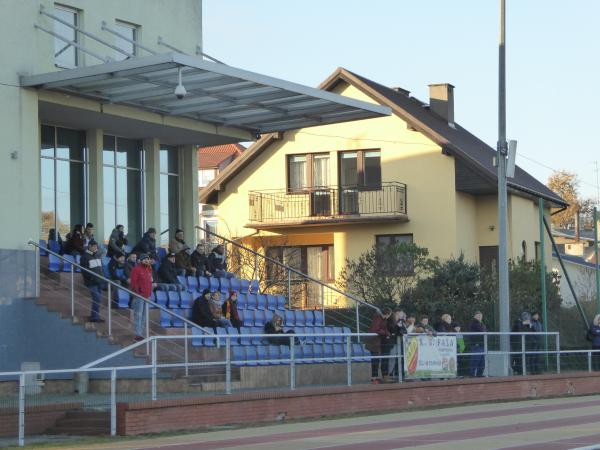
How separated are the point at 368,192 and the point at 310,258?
3732 mm

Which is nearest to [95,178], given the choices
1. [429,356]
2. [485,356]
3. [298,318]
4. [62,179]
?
[62,179]

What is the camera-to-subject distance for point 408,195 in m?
48.1

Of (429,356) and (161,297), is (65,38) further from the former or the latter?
(429,356)

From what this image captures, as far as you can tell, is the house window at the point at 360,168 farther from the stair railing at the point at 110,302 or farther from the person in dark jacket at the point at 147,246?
the stair railing at the point at 110,302

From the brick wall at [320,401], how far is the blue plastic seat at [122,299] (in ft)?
16.6

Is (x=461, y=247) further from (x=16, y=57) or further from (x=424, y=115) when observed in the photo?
(x=16, y=57)

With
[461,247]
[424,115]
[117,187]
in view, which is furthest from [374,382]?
[424,115]

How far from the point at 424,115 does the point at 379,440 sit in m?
34.1

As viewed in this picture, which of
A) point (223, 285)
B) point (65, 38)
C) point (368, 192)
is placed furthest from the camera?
point (368, 192)

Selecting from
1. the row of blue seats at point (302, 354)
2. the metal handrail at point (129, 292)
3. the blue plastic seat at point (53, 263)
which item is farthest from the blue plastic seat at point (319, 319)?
the blue plastic seat at point (53, 263)

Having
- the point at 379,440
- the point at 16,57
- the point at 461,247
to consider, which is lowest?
the point at 379,440

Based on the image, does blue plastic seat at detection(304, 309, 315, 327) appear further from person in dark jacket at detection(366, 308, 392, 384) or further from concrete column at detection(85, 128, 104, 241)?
concrete column at detection(85, 128, 104, 241)

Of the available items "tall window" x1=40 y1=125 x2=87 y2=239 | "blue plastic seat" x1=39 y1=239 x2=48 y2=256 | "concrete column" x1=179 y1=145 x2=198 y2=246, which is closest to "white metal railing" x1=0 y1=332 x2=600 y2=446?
"blue plastic seat" x1=39 y1=239 x2=48 y2=256

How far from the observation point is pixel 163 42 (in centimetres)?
2933
